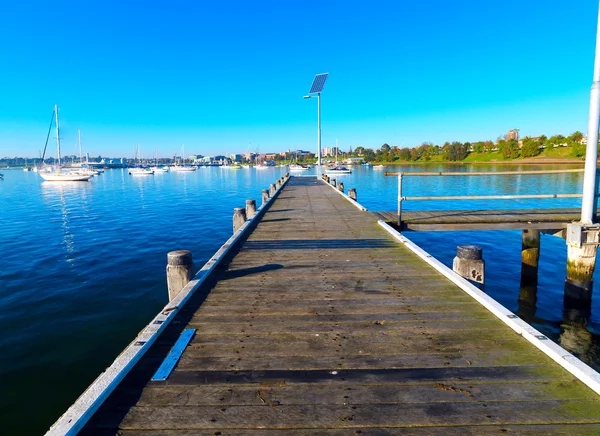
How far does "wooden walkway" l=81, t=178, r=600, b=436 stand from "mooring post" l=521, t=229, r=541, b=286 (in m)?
8.70

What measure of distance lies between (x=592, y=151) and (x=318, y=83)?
92.4 ft

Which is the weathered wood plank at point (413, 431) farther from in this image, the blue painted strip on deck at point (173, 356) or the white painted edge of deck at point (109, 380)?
the blue painted strip on deck at point (173, 356)

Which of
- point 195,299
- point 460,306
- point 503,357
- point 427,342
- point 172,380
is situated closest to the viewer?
point 172,380

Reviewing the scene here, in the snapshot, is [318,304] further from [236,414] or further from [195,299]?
[236,414]

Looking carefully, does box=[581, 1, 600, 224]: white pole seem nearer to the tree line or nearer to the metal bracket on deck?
the metal bracket on deck

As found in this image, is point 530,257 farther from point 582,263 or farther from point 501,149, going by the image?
point 501,149

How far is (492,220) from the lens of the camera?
1156 centimetres

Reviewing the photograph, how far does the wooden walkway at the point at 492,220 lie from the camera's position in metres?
11.3


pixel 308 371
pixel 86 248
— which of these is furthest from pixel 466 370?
pixel 86 248

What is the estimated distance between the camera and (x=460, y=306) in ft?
16.3

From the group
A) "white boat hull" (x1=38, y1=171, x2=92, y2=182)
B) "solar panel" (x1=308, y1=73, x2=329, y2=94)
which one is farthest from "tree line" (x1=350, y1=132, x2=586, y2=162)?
"white boat hull" (x1=38, y1=171, x2=92, y2=182)

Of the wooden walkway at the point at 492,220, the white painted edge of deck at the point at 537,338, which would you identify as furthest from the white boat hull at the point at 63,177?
the white painted edge of deck at the point at 537,338

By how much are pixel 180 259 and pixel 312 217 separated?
7.47 meters

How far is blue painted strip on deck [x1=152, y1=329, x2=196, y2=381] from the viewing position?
3.40 m
